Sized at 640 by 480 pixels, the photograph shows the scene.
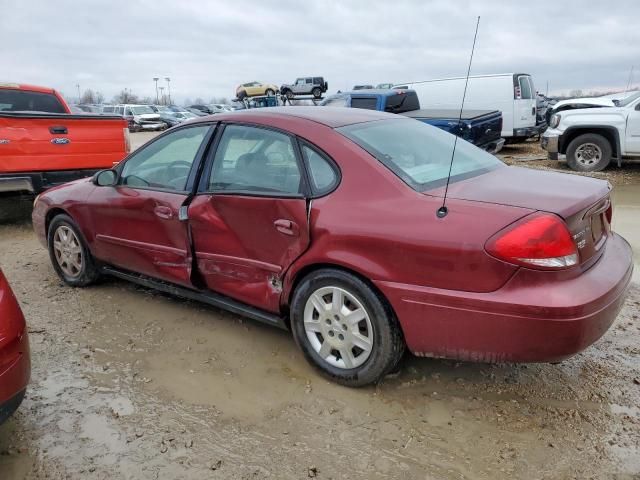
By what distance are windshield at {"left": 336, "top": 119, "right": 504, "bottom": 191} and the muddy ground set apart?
1151 mm

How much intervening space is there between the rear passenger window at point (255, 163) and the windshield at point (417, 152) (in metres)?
0.38

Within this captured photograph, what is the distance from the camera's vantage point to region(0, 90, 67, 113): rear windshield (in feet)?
25.8

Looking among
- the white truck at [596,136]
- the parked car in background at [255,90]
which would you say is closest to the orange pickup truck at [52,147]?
the white truck at [596,136]

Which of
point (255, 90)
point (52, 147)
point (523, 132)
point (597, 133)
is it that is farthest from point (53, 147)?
point (255, 90)

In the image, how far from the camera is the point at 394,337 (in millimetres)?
2801

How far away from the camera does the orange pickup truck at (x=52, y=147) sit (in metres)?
6.17

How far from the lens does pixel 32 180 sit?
6.35m

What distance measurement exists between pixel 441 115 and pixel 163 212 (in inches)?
329

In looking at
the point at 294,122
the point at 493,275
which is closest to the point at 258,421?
the point at 493,275

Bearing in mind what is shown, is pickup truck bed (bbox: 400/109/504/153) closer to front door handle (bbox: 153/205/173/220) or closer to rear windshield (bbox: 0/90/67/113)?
rear windshield (bbox: 0/90/67/113)

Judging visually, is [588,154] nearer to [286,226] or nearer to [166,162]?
[166,162]

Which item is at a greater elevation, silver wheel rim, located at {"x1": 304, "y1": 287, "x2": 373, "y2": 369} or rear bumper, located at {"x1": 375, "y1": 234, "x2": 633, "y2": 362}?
rear bumper, located at {"x1": 375, "y1": 234, "x2": 633, "y2": 362}

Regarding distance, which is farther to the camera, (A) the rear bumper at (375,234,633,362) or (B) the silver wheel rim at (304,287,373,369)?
(B) the silver wheel rim at (304,287,373,369)

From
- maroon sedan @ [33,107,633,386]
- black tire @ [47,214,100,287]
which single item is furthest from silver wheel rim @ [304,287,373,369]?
black tire @ [47,214,100,287]
